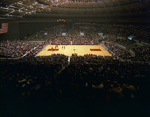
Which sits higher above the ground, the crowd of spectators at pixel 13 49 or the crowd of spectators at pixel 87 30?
the crowd of spectators at pixel 87 30

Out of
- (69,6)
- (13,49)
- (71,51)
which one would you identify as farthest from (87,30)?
(13,49)

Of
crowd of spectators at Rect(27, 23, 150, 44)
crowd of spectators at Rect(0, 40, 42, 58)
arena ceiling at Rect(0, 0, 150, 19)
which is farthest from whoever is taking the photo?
crowd of spectators at Rect(27, 23, 150, 44)

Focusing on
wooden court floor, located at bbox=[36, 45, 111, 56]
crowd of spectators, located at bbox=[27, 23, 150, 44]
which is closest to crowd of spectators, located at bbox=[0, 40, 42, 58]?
wooden court floor, located at bbox=[36, 45, 111, 56]

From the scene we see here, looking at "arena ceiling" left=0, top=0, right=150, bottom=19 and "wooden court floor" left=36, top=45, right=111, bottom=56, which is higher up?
"arena ceiling" left=0, top=0, right=150, bottom=19

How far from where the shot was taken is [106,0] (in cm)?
2370

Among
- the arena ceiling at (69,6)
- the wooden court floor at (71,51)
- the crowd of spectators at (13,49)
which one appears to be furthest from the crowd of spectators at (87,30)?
the wooden court floor at (71,51)

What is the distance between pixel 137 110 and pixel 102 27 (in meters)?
42.8

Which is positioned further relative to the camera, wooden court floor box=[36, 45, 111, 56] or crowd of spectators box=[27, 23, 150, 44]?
crowd of spectators box=[27, 23, 150, 44]

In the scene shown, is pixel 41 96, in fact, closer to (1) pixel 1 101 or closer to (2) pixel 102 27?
(1) pixel 1 101

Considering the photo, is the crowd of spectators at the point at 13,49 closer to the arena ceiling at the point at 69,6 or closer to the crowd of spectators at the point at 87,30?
the arena ceiling at the point at 69,6

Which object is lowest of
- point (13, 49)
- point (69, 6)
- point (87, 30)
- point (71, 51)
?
point (71, 51)

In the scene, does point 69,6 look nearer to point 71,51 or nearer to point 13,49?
point 71,51

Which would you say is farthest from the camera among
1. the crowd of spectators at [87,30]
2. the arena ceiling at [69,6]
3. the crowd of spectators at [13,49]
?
the crowd of spectators at [87,30]

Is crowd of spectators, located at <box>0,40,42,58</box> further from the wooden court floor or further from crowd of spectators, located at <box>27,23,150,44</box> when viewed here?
crowd of spectators, located at <box>27,23,150,44</box>
